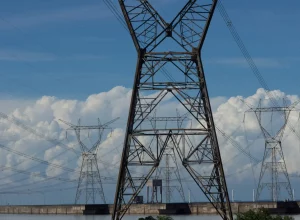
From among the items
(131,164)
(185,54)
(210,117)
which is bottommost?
(131,164)

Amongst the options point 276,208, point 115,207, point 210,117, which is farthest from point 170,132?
point 276,208

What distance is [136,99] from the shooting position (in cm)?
6041

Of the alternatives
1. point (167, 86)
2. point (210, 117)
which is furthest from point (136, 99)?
point (210, 117)

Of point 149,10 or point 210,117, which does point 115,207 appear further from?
point 149,10

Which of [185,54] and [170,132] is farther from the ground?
[185,54]

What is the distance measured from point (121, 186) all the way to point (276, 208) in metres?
126

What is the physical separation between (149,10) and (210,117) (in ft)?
37.0

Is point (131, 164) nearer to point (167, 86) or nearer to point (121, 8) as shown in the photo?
point (167, 86)

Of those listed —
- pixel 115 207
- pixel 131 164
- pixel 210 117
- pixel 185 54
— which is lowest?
pixel 115 207

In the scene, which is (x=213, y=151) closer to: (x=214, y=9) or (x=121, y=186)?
(x=121, y=186)

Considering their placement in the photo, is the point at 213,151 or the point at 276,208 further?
the point at 276,208

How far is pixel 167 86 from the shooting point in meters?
60.6

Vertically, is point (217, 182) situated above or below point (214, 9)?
below

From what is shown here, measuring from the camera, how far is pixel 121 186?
60.5 m
